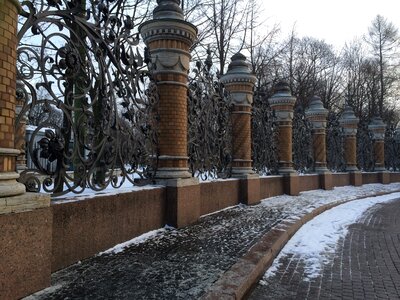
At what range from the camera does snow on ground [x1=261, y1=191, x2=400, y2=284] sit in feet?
17.8

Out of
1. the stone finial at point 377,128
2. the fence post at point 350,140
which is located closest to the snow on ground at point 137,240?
the fence post at point 350,140

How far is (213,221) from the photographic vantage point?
7.54 m

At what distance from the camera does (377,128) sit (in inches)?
915

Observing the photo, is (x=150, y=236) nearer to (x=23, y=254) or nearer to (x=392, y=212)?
(x=23, y=254)

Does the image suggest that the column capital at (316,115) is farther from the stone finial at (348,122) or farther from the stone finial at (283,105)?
the stone finial at (348,122)

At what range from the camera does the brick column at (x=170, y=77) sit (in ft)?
23.0

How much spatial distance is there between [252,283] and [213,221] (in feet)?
10.4

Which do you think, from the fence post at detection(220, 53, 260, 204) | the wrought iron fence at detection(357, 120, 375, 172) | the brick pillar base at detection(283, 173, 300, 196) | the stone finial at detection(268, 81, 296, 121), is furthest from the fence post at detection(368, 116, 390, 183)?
the fence post at detection(220, 53, 260, 204)

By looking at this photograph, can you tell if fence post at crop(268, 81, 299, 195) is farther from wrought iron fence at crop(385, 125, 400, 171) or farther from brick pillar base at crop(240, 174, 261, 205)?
wrought iron fence at crop(385, 125, 400, 171)

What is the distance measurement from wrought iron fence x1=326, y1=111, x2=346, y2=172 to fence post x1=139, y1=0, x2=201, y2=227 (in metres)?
13.4

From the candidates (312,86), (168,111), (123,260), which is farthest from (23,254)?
(312,86)

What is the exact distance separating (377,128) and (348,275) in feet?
66.8

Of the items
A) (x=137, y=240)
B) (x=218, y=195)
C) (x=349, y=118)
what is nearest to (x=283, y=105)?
(x=218, y=195)

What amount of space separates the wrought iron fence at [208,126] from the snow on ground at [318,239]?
2.38 meters
